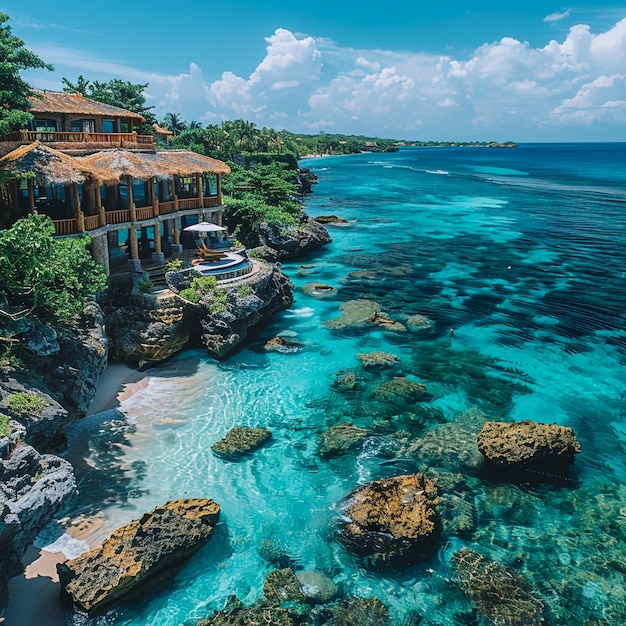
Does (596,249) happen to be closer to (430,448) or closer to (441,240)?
(441,240)

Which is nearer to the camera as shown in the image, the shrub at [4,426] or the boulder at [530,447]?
the shrub at [4,426]

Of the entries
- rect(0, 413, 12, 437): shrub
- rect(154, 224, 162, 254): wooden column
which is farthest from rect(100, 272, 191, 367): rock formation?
rect(0, 413, 12, 437): shrub

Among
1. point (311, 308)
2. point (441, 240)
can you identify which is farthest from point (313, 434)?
point (441, 240)

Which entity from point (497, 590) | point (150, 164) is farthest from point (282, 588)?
point (150, 164)

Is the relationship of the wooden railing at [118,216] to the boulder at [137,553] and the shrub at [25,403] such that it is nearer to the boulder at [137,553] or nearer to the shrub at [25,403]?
the shrub at [25,403]

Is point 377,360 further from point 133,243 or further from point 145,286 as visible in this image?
point 133,243

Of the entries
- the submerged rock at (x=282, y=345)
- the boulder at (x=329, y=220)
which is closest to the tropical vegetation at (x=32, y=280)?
the submerged rock at (x=282, y=345)

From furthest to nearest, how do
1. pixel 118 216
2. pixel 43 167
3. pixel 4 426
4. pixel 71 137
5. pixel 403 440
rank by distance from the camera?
pixel 71 137 < pixel 118 216 < pixel 43 167 < pixel 403 440 < pixel 4 426
